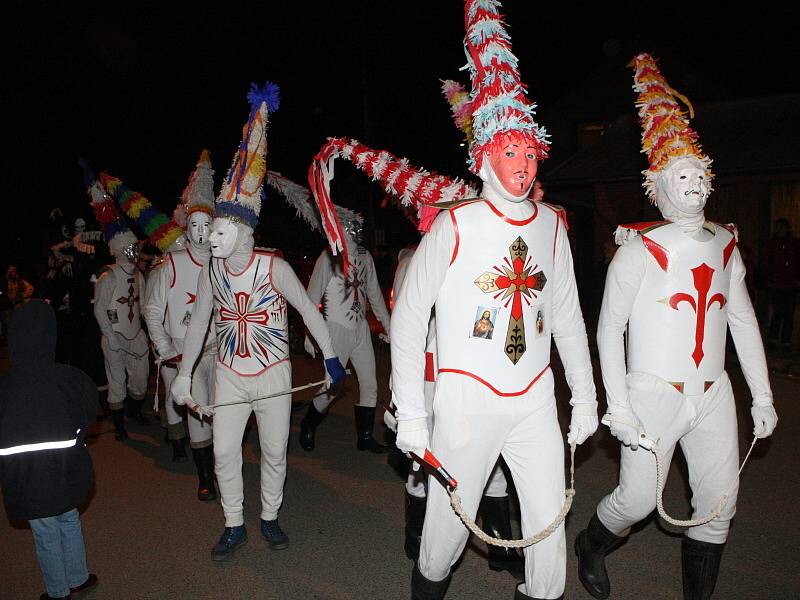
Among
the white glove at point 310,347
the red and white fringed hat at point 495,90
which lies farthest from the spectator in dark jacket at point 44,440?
the white glove at point 310,347

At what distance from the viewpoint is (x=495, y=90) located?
302 cm

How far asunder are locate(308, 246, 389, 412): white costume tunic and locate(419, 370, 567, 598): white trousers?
349cm

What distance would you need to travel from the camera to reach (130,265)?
24.2 feet

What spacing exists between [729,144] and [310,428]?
12786 mm

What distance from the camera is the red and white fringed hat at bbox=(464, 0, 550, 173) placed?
301 centimetres

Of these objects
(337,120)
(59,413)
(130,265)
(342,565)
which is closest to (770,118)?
(337,120)

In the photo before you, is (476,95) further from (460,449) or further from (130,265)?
(130,265)

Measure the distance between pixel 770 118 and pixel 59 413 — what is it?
16.5 metres

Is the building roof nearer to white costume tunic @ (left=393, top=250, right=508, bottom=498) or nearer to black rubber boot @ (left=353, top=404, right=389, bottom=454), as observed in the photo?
black rubber boot @ (left=353, top=404, right=389, bottom=454)

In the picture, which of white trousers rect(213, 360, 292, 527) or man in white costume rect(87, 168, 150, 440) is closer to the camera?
white trousers rect(213, 360, 292, 527)

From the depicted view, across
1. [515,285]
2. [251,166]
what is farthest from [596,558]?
[251,166]

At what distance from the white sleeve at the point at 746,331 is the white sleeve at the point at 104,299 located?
5883mm

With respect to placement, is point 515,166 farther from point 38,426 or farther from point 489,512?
point 38,426

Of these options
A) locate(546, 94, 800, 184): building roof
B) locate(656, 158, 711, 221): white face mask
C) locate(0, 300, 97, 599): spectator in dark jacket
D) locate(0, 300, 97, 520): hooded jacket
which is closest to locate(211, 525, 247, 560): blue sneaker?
locate(0, 300, 97, 599): spectator in dark jacket
